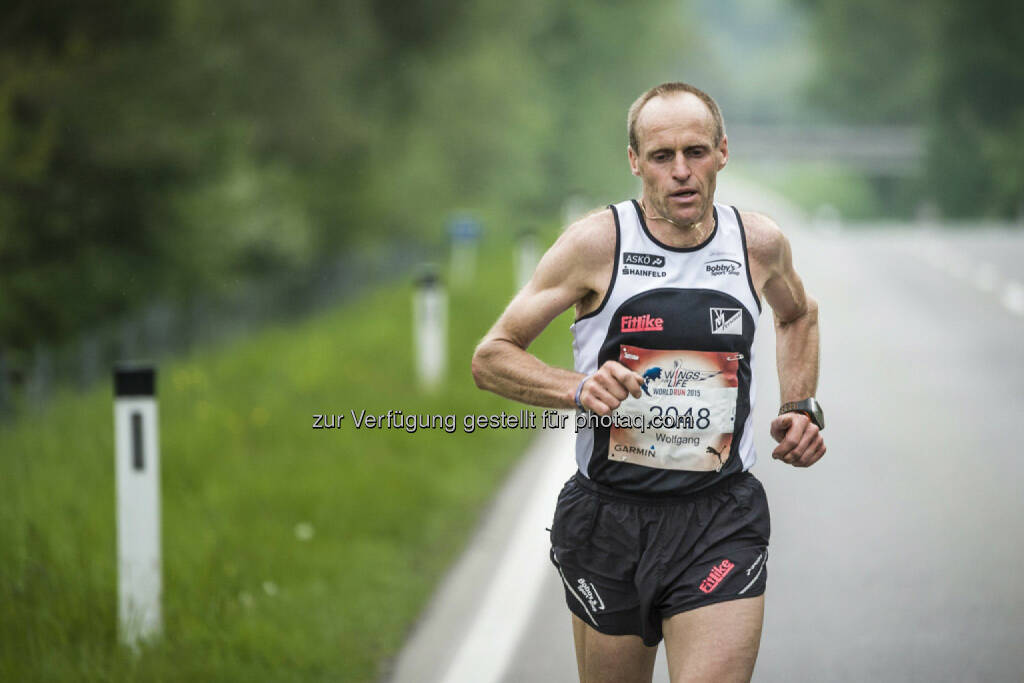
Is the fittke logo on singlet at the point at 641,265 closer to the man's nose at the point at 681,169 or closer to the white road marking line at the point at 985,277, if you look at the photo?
the man's nose at the point at 681,169

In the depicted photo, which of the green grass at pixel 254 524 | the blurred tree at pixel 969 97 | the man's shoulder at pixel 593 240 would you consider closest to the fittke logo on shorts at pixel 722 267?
the man's shoulder at pixel 593 240

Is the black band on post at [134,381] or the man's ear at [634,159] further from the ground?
the man's ear at [634,159]

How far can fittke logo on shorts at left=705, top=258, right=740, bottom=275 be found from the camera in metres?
3.76

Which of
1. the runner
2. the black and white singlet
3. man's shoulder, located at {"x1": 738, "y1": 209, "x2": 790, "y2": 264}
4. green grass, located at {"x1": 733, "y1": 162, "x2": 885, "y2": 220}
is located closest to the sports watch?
the runner

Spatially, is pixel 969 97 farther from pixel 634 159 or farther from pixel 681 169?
pixel 681 169

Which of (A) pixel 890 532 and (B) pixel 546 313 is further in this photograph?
(A) pixel 890 532

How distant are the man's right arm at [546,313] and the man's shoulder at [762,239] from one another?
0.39m

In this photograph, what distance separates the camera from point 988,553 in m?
7.29

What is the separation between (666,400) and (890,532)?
4.42 metres

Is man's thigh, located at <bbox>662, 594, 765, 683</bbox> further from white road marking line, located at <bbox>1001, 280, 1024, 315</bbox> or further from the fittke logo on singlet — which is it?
white road marking line, located at <bbox>1001, 280, 1024, 315</bbox>

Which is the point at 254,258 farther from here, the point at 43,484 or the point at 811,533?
the point at 811,533

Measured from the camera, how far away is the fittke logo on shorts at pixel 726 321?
12.3 ft

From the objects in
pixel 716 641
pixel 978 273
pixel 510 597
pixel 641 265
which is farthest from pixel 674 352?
pixel 978 273

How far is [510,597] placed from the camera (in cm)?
658
